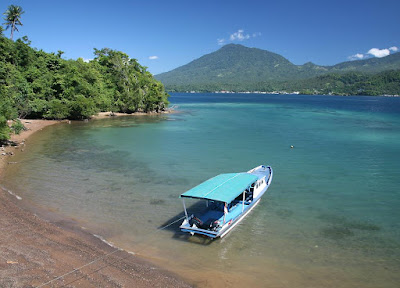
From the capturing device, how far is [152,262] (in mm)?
12945

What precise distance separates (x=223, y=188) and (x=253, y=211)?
354 centimetres

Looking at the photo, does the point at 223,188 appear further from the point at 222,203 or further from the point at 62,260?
the point at 62,260

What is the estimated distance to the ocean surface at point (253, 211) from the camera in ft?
42.3

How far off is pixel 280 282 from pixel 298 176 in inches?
588

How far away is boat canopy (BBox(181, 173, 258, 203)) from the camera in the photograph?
15.0 metres

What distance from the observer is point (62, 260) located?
12.3 metres

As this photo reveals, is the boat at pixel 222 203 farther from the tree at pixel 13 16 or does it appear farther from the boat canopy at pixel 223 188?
the tree at pixel 13 16

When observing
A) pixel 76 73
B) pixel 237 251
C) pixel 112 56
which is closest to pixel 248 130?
pixel 76 73

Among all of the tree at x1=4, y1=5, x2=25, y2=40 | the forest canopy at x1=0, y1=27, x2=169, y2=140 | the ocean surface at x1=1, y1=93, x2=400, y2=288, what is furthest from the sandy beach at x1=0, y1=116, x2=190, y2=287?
the tree at x1=4, y1=5, x2=25, y2=40

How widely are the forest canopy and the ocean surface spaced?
15.4 metres

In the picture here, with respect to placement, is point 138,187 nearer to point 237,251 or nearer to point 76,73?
point 237,251

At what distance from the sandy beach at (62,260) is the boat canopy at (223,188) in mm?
4083

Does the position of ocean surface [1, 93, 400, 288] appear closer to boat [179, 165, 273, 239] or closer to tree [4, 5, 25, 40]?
boat [179, 165, 273, 239]

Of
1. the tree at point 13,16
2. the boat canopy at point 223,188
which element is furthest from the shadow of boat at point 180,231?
the tree at point 13,16
